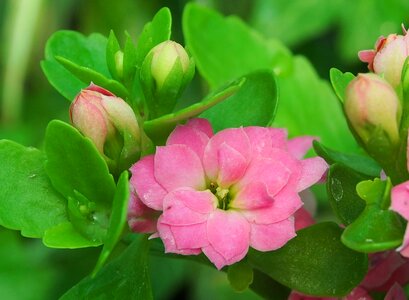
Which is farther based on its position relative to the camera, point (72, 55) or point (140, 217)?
point (72, 55)

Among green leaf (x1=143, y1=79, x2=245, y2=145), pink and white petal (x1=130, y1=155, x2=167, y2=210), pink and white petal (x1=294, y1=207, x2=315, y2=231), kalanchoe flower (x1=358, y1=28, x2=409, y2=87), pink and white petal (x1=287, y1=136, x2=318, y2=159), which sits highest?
kalanchoe flower (x1=358, y1=28, x2=409, y2=87)

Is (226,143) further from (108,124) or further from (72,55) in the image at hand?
(72,55)

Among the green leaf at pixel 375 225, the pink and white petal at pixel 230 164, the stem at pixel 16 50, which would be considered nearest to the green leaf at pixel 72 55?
the pink and white petal at pixel 230 164

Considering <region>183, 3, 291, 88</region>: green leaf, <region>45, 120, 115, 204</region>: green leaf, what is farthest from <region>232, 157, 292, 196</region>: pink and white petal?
<region>183, 3, 291, 88</region>: green leaf

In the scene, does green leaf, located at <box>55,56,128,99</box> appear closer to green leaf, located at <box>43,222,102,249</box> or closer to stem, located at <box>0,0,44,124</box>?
green leaf, located at <box>43,222,102,249</box>

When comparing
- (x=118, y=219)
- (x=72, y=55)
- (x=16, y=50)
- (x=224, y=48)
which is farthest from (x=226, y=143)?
(x=16, y=50)

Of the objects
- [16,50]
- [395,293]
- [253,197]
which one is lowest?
[16,50]

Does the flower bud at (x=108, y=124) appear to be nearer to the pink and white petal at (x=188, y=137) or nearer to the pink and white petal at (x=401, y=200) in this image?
the pink and white petal at (x=188, y=137)

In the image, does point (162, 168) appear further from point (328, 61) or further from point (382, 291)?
point (328, 61)
